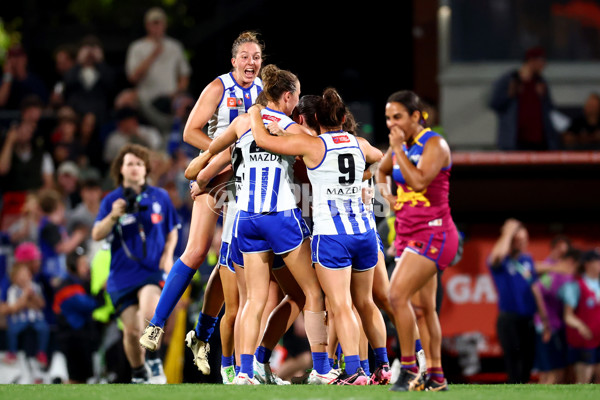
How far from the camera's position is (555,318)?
13961mm

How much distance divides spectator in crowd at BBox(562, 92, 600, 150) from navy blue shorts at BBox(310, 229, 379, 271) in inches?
261

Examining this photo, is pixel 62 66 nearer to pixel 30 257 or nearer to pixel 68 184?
pixel 68 184

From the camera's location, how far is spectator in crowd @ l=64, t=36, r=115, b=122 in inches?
615

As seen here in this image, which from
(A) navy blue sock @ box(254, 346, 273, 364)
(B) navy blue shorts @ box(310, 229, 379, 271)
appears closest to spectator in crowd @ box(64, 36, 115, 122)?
(A) navy blue sock @ box(254, 346, 273, 364)

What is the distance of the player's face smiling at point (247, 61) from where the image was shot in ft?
29.1

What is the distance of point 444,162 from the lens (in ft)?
24.6

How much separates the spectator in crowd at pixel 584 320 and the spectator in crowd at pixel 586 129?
1.45 m

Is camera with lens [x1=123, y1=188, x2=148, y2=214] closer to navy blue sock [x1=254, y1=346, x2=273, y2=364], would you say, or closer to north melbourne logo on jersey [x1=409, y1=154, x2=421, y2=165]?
navy blue sock [x1=254, y1=346, x2=273, y2=364]

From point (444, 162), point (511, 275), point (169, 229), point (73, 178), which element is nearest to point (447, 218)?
point (444, 162)

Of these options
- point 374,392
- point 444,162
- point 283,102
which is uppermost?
point 283,102

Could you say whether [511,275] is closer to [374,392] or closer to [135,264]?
[135,264]

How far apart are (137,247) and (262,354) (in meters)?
2.14

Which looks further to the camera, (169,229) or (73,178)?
(73,178)

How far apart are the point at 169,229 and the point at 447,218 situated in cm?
371
